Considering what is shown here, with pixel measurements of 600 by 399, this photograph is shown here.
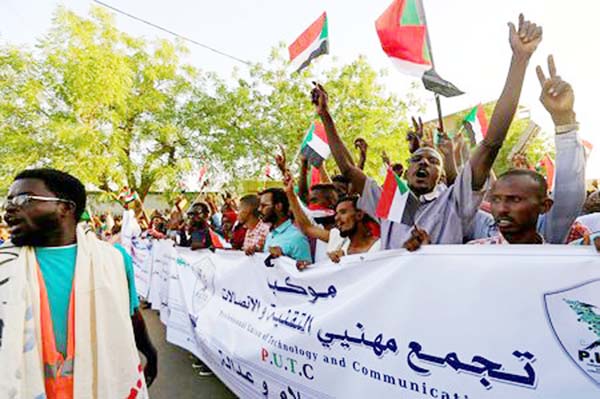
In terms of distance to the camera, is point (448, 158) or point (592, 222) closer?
point (592, 222)

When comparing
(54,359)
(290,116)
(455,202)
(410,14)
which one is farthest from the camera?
(290,116)

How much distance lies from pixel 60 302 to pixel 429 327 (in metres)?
1.57

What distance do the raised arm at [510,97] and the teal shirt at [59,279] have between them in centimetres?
202

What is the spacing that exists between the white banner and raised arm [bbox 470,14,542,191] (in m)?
0.59

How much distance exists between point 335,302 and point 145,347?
3.49ft

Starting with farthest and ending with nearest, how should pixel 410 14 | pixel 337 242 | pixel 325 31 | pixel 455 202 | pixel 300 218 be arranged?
pixel 325 31 → pixel 300 218 → pixel 337 242 → pixel 410 14 → pixel 455 202

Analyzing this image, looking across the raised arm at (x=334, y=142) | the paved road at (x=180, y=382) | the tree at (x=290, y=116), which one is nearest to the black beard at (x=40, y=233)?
the raised arm at (x=334, y=142)

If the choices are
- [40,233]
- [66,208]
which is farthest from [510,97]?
[40,233]

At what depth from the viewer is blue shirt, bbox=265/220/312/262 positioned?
380 centimetres

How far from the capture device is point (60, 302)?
1872 millimetres

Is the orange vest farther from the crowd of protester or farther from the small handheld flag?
the small handheld flag

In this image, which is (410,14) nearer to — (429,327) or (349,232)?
(349,232)

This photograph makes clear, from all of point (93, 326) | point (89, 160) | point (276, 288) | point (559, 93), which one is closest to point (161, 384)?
point (276, 288)

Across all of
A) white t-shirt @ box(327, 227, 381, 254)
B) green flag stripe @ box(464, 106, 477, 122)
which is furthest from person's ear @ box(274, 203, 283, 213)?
green flag stripe @ box(464, 106, 477, 122)
